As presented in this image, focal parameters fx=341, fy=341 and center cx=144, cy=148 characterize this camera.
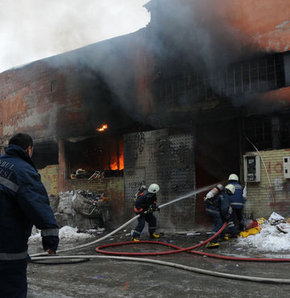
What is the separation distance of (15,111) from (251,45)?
11494mm

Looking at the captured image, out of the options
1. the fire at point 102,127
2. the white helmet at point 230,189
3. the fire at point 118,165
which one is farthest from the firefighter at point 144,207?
the fire at point 118,165

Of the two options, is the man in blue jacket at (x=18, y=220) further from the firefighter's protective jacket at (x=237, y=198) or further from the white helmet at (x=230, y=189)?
the firefighter's protective jacket at (x=237, y=198)

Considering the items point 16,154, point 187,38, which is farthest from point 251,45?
point 16,154

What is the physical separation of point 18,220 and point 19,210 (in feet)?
0.25

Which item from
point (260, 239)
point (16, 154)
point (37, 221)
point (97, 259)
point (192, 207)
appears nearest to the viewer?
point (37, 221)

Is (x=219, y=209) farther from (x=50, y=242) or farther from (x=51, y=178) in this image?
(x=51, y=178)

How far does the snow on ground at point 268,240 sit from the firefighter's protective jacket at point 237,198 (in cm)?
73

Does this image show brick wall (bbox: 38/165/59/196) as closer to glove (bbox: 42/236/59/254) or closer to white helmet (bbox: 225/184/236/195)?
white helmet (bbox: 225/184/236/195)

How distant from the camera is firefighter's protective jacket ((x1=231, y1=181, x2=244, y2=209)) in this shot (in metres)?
8.38

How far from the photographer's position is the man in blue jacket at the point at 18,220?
102 inches

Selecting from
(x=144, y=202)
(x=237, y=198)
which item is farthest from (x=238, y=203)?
(x=144, y=202)

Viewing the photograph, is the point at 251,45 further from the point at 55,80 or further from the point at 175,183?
the point at 55,80

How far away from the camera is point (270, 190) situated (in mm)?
8617

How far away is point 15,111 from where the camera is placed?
637 inches
